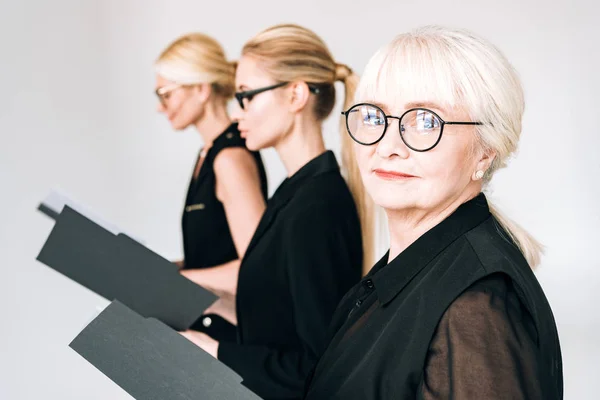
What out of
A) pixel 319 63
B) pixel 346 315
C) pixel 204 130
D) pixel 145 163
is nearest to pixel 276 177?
pixel 145 163

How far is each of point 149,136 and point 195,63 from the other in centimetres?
290

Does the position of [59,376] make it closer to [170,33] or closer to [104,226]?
[170,33]

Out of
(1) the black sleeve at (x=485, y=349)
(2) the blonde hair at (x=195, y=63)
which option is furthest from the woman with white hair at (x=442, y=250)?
(2) the blonde hair at (x=195, y=63)

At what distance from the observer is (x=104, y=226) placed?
2689 mm

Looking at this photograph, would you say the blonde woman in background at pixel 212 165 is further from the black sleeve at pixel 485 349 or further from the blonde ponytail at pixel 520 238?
the black sleeve at pixel 485 349

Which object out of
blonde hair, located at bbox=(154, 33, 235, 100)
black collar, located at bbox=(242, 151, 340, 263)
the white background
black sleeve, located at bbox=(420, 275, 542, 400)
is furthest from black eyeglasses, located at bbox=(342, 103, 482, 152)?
the white background

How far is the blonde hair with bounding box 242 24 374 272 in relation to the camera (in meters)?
2.82

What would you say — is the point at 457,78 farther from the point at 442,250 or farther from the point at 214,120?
the point at 214,120

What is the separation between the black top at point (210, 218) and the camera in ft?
11.6

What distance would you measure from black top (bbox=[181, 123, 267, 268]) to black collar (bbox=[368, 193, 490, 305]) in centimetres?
183

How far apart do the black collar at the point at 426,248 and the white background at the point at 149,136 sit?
2.54 metres

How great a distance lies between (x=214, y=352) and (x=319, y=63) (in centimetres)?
98

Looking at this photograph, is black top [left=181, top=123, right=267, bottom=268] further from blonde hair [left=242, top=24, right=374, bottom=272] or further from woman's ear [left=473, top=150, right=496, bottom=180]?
woman's ear [left=473, top=150, right=496, bottom=180]

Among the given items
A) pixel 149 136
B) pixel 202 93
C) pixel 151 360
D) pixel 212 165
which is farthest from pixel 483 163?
pixel 149 136
